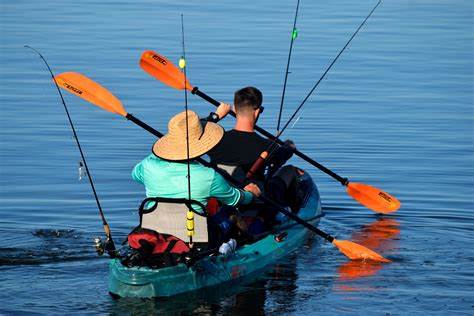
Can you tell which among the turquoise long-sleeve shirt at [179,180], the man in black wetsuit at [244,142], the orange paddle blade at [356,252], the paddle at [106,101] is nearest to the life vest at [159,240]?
the turquoise long-sleeve shirt at [179,180]

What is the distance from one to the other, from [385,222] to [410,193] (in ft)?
4.32

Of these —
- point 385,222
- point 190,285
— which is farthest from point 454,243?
point 190,285

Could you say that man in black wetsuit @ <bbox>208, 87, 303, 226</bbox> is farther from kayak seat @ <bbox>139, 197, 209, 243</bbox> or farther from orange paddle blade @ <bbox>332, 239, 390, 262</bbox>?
kayak seat @ <bbox>139, 197, 209, 243</bbox>

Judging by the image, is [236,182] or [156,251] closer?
[156,251]

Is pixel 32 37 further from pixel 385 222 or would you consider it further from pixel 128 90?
pixel 385 222

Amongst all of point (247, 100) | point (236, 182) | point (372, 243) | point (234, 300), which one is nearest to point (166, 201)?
point (234, 300)

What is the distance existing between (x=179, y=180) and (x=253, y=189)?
1.22 m

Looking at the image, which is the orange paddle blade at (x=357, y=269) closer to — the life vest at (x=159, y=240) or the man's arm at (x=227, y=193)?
the man's arm at (x=227, y=193)

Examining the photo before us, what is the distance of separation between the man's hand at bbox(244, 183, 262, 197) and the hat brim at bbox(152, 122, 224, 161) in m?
0.97

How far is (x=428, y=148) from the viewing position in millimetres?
17516

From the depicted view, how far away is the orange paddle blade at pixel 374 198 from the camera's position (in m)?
14.0

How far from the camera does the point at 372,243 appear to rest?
12859 mm

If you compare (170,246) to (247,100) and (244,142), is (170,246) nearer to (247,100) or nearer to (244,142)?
(244,142)

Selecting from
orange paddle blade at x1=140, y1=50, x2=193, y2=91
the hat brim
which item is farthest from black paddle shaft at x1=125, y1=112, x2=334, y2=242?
orange paddle blade at x1=140, y1=50, x2=193, y2=91
